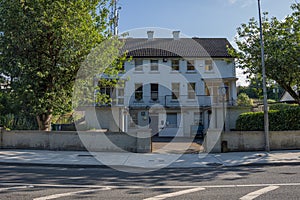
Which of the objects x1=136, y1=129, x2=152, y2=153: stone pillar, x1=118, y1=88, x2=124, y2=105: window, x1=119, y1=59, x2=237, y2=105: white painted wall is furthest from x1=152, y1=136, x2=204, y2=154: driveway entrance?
x1=119, y1=59, x2=237, y2=105: white painted wall

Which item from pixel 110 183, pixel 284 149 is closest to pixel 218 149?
pixel 284 149

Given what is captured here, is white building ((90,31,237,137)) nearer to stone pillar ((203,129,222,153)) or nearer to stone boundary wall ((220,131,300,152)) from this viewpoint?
stone boundary wall ((220,131,300,152))

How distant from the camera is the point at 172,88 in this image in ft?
94.3

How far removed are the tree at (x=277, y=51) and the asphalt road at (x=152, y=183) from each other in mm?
6413

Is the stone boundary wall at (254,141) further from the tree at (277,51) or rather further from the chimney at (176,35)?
the chimney at (176,35)

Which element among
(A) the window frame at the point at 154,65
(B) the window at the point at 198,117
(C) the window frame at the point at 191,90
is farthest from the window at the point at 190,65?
(B) the window at the point at 198,117

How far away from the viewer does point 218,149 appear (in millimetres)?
13391

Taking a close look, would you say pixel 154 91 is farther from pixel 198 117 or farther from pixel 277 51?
pixel 277 51

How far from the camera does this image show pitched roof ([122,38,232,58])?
29359mm

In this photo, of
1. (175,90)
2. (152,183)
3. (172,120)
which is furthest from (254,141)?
(175,90)

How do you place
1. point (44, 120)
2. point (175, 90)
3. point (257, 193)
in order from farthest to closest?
1. point (175, 90)
2. point (44, 120)
3. point (257, 193)

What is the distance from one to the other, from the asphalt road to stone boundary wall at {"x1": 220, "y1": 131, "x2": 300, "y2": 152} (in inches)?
153

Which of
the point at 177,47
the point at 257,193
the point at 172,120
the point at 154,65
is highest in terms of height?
the point at 177,47

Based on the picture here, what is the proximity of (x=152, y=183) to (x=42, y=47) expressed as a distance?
10.7 m
